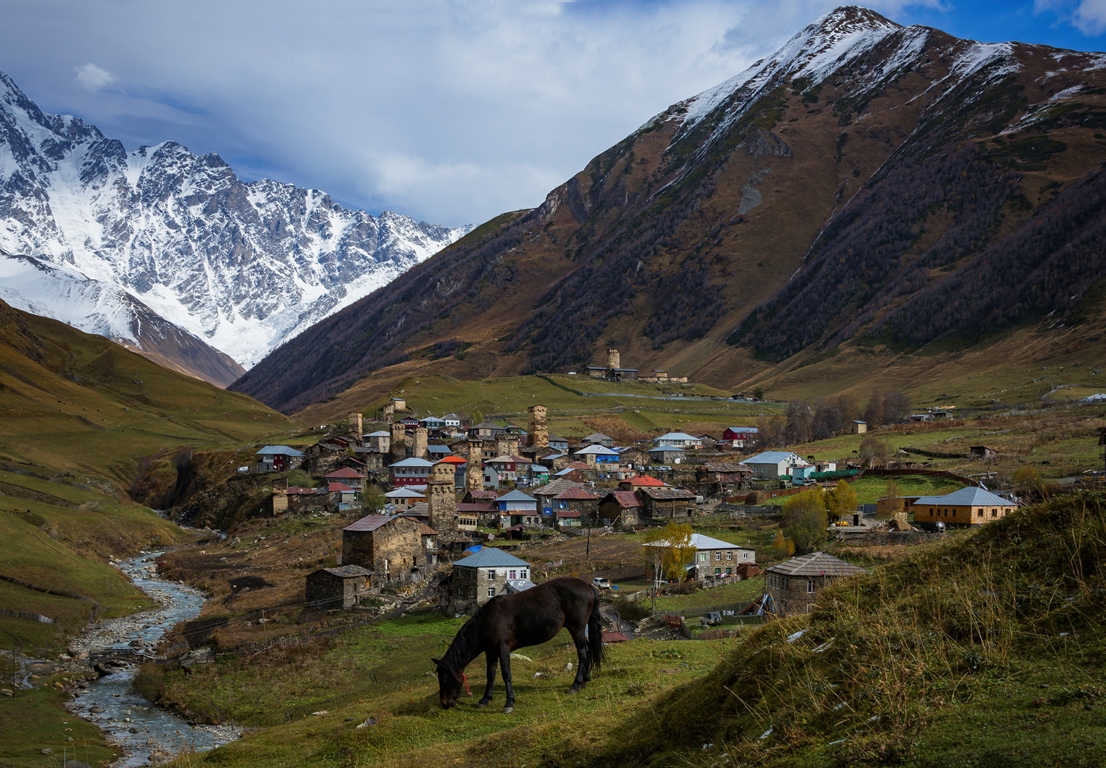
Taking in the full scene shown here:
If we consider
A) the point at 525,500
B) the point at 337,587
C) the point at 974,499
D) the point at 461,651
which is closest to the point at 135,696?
the point at 337,587

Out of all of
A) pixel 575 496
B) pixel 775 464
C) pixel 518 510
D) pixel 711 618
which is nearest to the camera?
pixel 711 618

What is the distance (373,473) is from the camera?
104062 mm

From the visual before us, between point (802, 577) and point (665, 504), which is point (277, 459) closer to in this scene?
point (665, 504)

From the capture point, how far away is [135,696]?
38969mm

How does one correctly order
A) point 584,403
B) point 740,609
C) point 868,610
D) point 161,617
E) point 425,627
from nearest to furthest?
point 868,610, point 740,609, point 425,627, point 161,617, point 584,403

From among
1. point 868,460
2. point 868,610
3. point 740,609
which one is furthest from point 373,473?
point 868,610

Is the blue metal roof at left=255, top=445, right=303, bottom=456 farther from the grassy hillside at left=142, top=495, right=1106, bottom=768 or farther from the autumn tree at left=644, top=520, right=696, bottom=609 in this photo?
the grassy hillside at left=142, top=495, right=1106, bottom=768

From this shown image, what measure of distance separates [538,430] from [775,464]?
3554cm

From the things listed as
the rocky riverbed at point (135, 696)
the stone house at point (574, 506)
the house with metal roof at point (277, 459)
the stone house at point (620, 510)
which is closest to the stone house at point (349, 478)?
the house with metal roof at point (277, 459)

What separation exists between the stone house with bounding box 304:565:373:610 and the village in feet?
0.26

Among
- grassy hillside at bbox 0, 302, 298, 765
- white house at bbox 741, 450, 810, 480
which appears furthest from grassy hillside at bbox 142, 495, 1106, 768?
white house at bbox 741, 450, 810, 480

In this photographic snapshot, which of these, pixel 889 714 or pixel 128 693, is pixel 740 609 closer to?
pixel 128 693

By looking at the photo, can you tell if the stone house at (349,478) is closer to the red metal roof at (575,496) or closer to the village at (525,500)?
the village at (525,500)

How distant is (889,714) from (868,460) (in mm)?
78163
